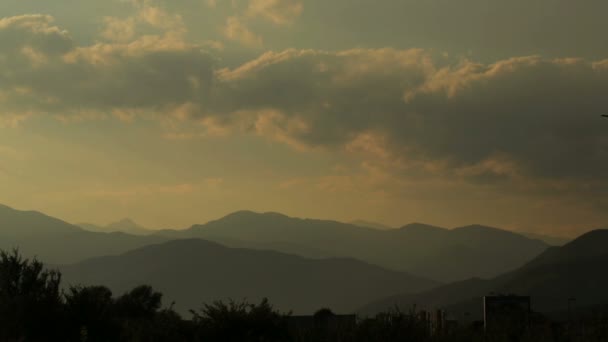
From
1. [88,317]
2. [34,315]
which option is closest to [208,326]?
[88,317]

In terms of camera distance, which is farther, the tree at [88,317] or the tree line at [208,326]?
the tree at [88,317]

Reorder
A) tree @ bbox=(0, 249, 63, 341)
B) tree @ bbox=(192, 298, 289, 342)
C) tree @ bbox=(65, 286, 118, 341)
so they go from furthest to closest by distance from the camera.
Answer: tree @ bbox=(65, 286, 118, 341) < tree @ bbox=(0, 249, 63, 341) < tree @ bbox=(192, 298, 289, 342)

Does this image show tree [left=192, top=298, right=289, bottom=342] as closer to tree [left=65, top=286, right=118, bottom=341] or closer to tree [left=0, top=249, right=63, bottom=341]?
tree [left=0, top=249, right=63, bottom=341]

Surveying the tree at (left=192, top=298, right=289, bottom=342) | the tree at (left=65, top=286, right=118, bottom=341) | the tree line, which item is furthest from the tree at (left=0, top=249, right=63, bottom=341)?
the tree at (left=192, top=298, right=289, bottom=342)

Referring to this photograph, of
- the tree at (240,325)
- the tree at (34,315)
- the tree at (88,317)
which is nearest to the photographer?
the tree at (240,325)

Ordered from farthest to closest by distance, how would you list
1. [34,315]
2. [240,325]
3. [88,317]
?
[88,317], [34,315], [240,325]

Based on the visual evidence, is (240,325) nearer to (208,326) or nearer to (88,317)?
(208,326)

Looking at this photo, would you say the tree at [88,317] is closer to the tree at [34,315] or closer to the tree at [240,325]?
the tree at [34,315]

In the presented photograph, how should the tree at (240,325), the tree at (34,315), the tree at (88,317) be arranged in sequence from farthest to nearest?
the tree at (88,317) < the tree at (34,315) < the tree at (240,325)

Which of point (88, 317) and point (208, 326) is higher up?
point (88, 317)

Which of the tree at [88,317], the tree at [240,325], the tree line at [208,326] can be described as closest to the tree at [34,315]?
the tree line at [208,326]

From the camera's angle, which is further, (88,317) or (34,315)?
(88,317)

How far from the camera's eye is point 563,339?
100 ft

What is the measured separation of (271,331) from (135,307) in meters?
75.4
